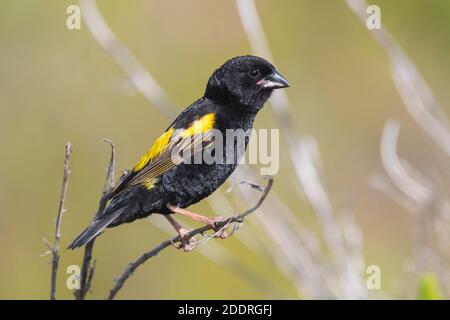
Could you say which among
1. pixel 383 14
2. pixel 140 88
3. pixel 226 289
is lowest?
pixel 140 88

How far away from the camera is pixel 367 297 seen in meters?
4.78

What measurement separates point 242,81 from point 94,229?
0.94 m

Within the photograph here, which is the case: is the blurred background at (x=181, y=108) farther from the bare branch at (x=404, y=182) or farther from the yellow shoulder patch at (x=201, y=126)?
the yellow shoulder patch at (x=201, y=126)

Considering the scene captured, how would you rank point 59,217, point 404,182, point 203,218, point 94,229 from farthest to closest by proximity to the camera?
point 404,182
point 203,218
point 94,229
point 59,217

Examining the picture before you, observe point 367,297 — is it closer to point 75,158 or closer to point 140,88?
point 140,88

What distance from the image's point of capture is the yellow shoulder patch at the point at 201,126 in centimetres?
368

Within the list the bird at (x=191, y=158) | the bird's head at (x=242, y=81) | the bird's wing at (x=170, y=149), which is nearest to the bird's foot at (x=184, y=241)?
the bird at (x=191, y=158)

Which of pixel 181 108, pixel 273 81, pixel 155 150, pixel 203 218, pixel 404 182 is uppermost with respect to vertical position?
pixel 181 108

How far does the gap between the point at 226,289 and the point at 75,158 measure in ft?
5.00

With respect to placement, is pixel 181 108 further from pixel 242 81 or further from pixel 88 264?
pixel 88 264

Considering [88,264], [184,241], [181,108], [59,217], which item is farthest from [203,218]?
[181,108]

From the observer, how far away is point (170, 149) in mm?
3654

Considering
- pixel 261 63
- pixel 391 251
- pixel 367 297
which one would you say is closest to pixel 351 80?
pixel 391 251

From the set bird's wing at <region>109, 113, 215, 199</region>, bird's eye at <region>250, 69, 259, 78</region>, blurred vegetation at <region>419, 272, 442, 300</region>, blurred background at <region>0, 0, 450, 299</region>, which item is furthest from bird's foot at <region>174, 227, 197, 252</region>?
blurred background at <region>0, 0, 450, 299</region>
